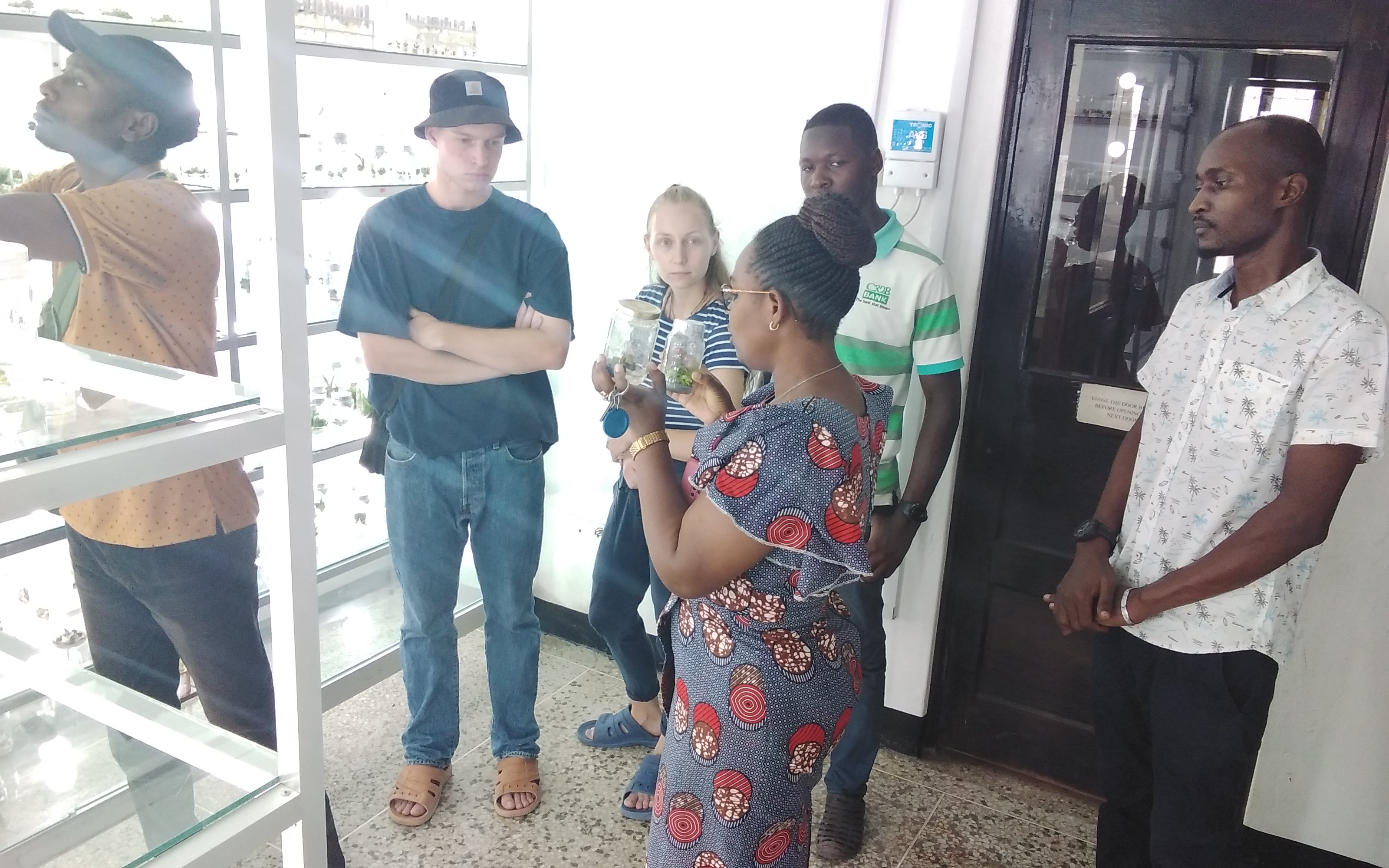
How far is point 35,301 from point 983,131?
1.96 meters

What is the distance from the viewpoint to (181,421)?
2.69ft

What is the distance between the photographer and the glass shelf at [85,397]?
2.49ft

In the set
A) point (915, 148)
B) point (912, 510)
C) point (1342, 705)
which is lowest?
point (1342, 705)

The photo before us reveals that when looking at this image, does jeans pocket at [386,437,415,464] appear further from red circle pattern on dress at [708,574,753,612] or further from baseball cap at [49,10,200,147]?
red circle pattern on dress at [708,574,753,612]

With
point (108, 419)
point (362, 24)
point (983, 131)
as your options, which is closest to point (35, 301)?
point (108, 419)

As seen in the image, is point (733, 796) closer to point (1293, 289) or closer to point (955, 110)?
point (1293, 289)

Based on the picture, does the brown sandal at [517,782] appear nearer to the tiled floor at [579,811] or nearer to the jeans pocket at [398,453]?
the tiled floor at [579,811]

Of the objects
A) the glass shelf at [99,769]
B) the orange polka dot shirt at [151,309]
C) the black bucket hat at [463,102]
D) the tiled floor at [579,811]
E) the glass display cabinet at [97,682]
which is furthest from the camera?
the tiled floor at [579,811]

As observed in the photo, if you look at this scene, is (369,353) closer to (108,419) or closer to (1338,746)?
(108,419)

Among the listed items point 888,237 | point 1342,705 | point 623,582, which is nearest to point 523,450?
point 623,582

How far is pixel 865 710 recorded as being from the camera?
2.26m

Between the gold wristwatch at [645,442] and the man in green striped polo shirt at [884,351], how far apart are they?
2.78 feet

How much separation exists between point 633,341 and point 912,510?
35.3 inches

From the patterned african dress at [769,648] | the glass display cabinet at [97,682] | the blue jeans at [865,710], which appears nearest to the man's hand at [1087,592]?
the blue jeans at [865,710]
